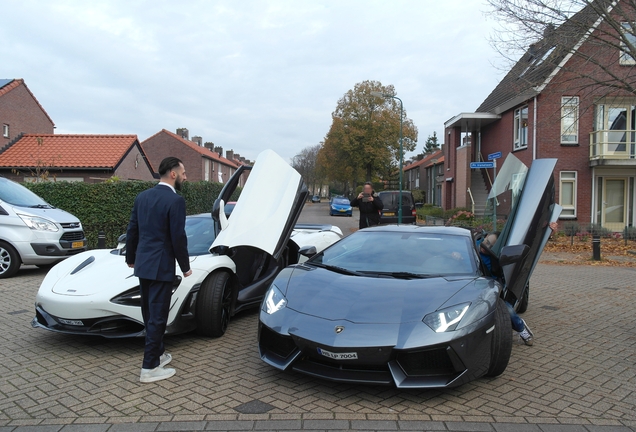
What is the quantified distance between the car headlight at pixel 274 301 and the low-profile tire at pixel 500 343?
171 cm

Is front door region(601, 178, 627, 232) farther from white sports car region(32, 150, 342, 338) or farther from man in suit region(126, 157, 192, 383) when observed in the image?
man in suit region(126, 157, 192, 383)

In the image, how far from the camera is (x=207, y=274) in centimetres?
509

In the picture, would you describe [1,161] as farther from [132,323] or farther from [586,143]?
[586,143]

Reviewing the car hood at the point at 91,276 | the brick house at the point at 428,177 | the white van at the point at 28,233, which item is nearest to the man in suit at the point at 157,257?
the car hood at the point at 91,276

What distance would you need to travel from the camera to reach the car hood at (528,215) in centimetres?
481

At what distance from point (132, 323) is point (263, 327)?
141 centimetres

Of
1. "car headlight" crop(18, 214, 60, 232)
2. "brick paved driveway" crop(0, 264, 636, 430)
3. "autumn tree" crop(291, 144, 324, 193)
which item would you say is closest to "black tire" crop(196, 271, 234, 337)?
"brick paved driveway" crop(0, 264, 636, 430)

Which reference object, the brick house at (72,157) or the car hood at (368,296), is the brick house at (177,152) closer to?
the brick house at (72,157)

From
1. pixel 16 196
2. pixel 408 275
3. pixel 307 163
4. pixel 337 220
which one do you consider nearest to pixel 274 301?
pixel 408 275

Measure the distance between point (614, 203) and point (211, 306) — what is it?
21920 mm

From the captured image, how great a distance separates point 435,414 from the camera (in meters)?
3.44

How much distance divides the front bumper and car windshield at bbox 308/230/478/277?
0.92 metres

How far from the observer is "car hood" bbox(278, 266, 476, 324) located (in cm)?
369

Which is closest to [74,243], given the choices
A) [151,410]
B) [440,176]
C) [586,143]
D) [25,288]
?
[25,288]
